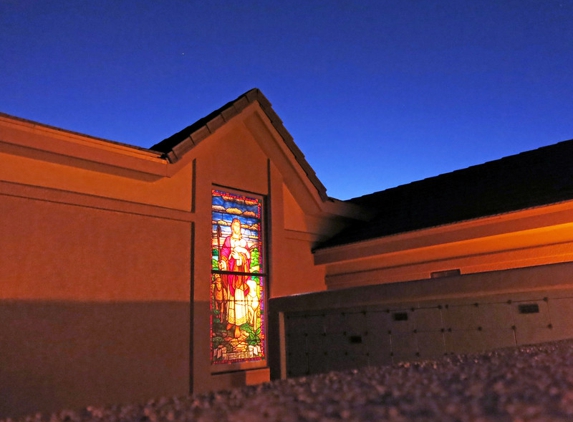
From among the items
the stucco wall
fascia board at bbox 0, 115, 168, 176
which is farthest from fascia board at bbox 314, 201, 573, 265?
fascia board at bbox 0, 115, 168, 176

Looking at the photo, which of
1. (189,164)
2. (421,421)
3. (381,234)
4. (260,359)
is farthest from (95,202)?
(421,421)

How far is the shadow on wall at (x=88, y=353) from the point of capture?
21.8 feet

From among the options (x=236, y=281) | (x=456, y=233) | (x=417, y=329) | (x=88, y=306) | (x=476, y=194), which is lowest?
(x=417, y=329)

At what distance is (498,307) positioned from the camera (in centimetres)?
533

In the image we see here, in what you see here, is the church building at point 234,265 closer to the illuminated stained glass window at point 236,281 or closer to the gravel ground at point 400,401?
the illuminated stained glass window at point 236,281

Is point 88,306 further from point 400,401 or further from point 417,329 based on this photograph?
point 400,401

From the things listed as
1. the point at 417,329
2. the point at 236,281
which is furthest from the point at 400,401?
the point at 236,281

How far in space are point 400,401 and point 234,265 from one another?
8390mm

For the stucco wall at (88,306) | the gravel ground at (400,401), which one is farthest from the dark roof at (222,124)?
the gravel ground at (400,401)

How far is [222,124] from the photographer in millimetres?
9609

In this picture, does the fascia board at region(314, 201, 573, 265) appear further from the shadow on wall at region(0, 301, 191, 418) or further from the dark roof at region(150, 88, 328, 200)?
the shadow on wall at region(0, 301, 191, 418)

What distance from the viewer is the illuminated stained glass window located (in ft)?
30.2

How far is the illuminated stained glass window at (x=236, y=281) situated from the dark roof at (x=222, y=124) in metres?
1.31

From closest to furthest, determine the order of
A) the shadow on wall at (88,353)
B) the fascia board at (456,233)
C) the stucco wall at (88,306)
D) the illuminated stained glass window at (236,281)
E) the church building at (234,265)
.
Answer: the church building at (234,265) → the shadow on wall at (88,353) → the stucco wall at (88,306) → the fascia board at (456,233) → the illuminated stained glass window at (236,281)
